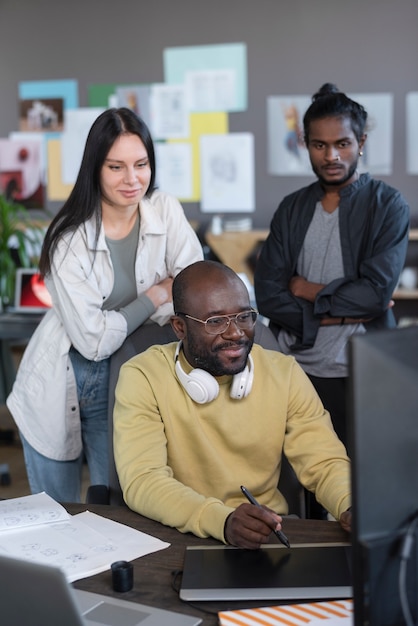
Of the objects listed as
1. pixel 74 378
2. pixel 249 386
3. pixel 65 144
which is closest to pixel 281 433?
pixel 249 386

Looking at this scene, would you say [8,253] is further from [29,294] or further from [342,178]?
[342,178]

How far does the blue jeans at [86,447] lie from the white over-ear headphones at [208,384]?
0.56m

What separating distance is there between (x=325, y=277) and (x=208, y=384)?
84 centimetres

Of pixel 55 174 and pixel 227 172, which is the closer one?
pixel 227 172

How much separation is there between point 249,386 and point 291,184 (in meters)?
4.18

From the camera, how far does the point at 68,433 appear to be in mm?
2238

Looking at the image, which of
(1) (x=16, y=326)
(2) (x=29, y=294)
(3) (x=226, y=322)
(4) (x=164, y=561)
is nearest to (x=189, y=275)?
(3) (x=226, y=322)

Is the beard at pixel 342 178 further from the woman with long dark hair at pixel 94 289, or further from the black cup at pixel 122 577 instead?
the black cup at pixel 122 577

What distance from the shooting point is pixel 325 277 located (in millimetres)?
2406

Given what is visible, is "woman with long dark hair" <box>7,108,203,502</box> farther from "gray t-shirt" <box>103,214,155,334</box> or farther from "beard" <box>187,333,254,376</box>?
"beard" <box>187,333,254,376</box>

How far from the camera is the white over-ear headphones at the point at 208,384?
1.68 meters

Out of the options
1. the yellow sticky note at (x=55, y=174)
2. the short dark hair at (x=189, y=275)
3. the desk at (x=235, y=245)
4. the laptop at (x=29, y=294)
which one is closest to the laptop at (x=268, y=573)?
the short dark hair at (x=189, y=275)

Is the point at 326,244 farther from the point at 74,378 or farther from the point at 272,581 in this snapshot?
the point at 272,581

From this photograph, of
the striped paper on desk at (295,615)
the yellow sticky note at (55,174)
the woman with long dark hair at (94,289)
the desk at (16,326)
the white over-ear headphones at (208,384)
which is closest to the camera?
the striped paper on desk at (295,615)
